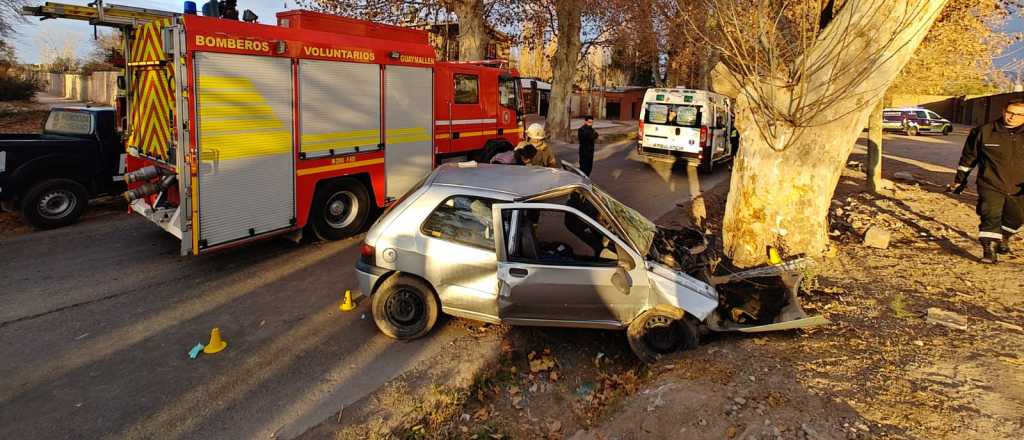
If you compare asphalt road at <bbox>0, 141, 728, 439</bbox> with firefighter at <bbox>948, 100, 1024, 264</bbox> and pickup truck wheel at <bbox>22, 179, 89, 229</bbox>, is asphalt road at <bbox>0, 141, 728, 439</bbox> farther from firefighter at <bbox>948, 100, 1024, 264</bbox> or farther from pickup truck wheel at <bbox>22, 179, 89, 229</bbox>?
firefighter at <bbox>948, 100, 1024, 264</bbox>

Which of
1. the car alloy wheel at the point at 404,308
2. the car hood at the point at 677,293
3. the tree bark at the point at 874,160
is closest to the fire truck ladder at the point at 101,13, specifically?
the car alloy wheel at the point at 404,308

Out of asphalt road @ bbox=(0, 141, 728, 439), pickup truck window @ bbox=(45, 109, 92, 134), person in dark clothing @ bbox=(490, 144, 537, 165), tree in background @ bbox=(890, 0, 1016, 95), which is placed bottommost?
asphalt road @ bbox=(0, 141, 728, 439)

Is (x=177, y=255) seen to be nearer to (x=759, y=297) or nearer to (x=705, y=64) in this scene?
(x=759, y=297)

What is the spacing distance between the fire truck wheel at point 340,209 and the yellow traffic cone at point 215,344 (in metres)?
3.15

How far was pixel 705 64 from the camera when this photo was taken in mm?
28531

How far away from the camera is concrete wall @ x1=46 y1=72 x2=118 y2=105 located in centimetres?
3155

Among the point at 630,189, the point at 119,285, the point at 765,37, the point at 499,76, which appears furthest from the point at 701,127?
the point at 119,285

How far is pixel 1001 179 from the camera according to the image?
671 centimetres

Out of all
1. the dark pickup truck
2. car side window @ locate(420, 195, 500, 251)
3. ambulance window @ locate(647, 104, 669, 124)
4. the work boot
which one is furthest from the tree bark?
the dark pickup truck

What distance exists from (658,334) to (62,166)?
8.66m

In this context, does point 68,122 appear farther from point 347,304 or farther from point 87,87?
point 87,87

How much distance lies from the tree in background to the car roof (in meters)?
9.11

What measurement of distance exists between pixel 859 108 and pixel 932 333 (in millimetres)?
2999

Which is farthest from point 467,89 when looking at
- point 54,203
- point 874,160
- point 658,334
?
point 874,160
